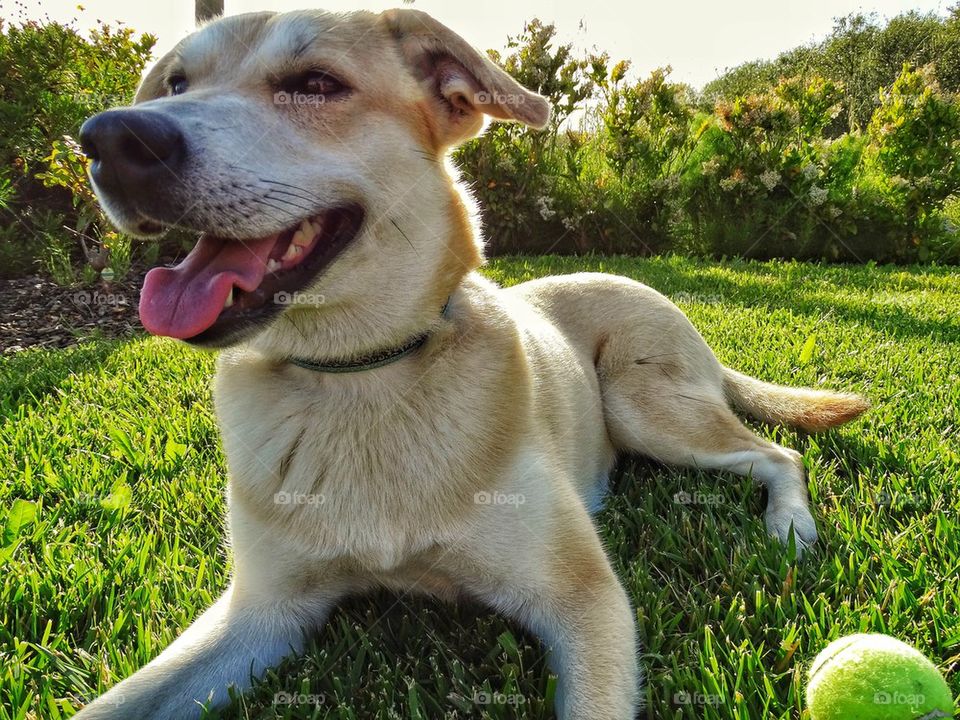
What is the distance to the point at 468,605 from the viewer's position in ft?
6.21

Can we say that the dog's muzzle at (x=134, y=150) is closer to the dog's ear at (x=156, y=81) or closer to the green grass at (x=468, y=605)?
the dog's ear at (x=156, y=81)

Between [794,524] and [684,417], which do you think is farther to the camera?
[684,417]

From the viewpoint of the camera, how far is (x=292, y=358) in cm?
188

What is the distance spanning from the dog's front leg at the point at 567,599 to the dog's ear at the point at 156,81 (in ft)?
5.82

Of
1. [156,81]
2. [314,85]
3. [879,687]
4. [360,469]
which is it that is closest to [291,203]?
[314,85]

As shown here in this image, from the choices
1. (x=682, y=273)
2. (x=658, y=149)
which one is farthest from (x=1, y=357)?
(x=658, y=149)

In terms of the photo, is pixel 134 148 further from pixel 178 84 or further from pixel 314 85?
pixel 178 84

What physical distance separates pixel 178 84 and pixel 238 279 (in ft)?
2.85

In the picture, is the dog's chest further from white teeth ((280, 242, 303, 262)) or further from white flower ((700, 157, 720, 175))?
white flower ((700, 157, 720, 175))

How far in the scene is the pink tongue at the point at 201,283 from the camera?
158 centimetres

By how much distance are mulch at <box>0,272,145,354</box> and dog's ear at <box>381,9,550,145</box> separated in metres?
3.79

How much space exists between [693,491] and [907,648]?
1.12 meters

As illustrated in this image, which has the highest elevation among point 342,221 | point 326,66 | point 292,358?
point 326,66

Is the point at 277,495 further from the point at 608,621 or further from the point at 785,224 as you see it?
the point at 785,224
